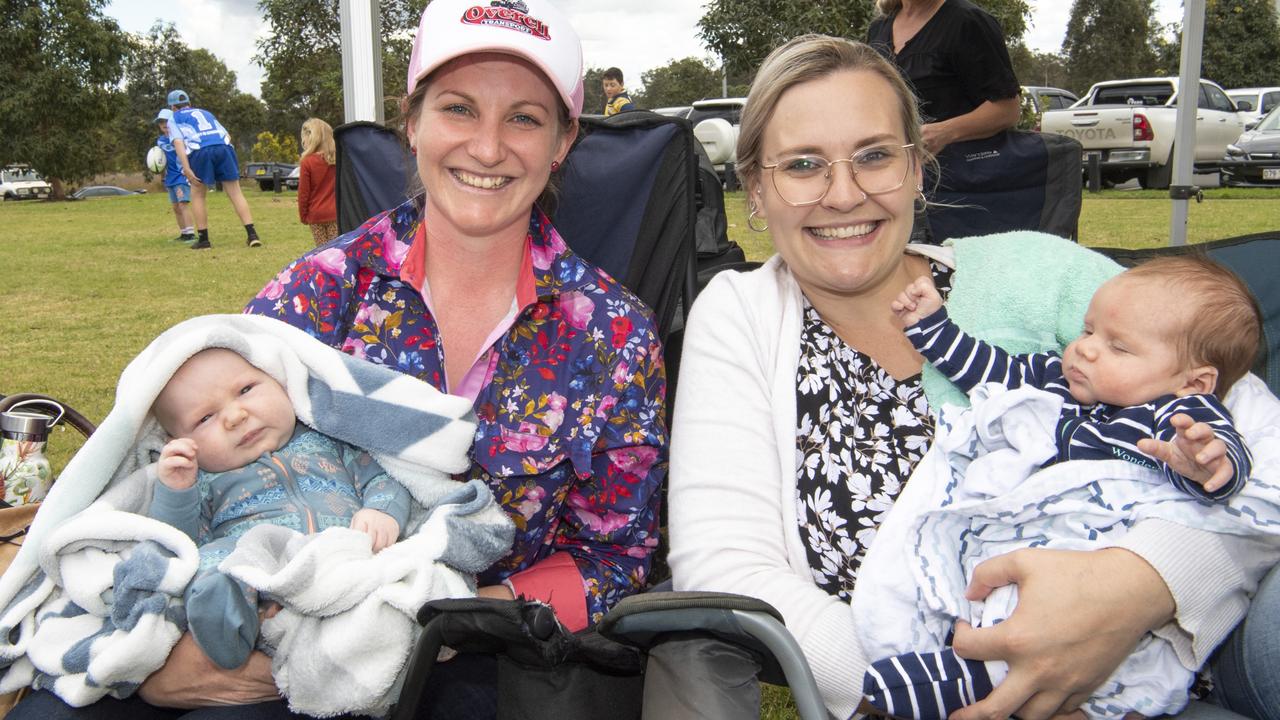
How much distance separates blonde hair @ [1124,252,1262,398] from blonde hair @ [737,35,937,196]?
52 cm

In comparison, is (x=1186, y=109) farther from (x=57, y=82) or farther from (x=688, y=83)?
(x=688, y=83)

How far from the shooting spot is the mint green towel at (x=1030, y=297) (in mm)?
1800

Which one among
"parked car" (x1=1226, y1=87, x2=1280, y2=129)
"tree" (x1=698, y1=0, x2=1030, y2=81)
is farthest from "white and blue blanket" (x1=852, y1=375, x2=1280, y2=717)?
"parked car" (x1=1226, y1=87, x2=1280, y2=129)

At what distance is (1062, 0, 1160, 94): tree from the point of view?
43.5 metres

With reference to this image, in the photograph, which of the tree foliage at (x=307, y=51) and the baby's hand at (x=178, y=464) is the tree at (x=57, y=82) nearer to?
the tree foliage at (x=307, y=51)

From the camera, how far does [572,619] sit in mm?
1778

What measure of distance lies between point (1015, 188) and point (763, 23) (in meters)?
17.0

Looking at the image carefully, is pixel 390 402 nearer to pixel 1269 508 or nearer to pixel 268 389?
pixel 268 389

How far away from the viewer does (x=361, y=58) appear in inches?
126

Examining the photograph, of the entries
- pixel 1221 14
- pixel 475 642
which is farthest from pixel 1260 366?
pixel 1221 14

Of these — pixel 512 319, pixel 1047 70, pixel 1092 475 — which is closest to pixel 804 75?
pixel 512 319

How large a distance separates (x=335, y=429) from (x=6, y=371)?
521 centimetres

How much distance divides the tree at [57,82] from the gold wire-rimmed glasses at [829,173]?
32139 millimetres

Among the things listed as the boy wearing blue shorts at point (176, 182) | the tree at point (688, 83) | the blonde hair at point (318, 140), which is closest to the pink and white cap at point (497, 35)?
the blonde hair at point (318, 140)
